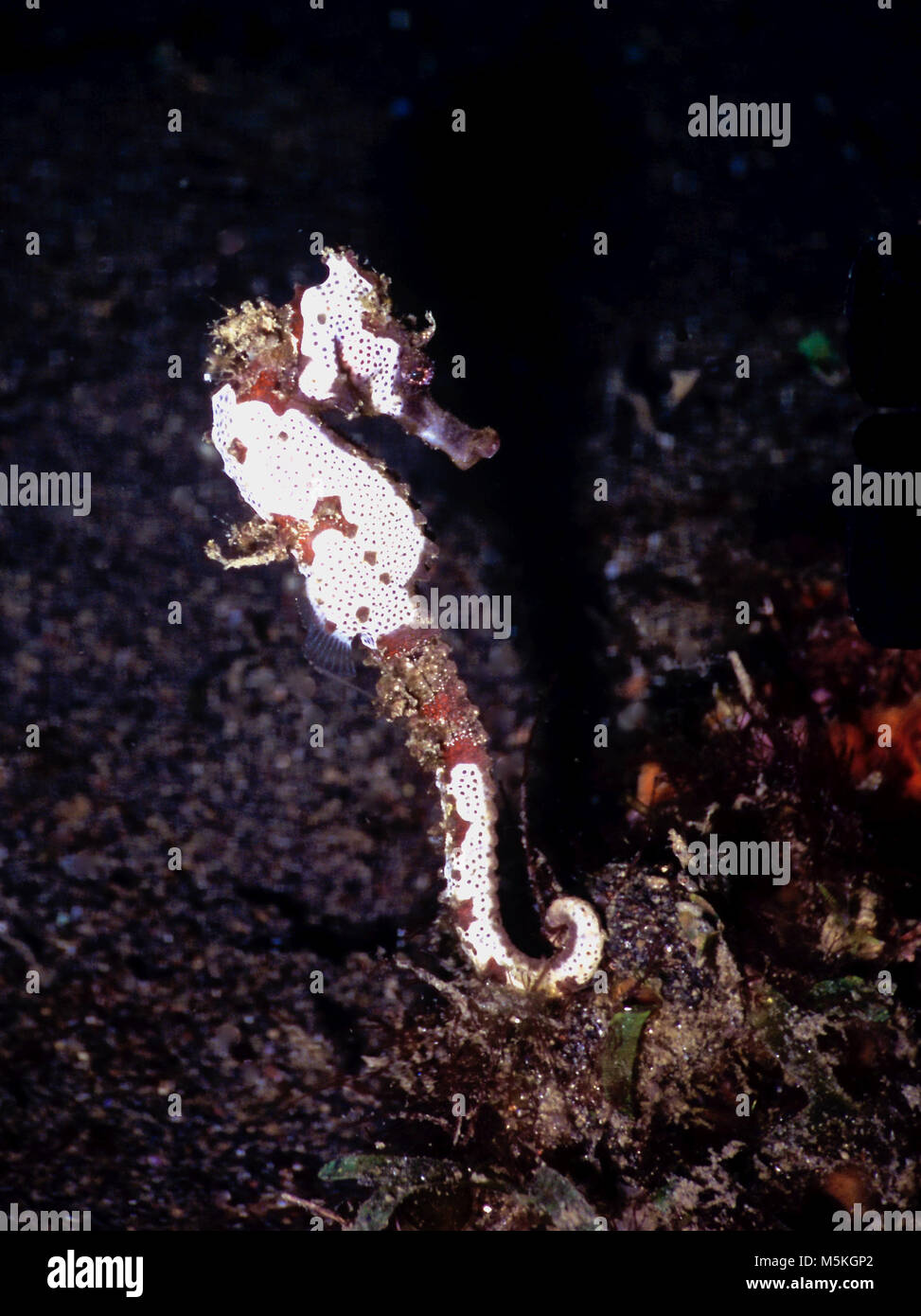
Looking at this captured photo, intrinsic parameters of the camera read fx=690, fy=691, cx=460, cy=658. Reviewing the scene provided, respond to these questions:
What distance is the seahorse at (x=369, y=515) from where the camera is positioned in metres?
2.76

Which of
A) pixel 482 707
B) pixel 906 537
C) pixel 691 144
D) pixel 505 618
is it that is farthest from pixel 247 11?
pixel 906 537

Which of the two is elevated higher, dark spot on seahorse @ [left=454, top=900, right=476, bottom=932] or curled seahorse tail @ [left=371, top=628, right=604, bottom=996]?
curled seahorse tail @ [left=371, top=628, right=604, bottom=996]

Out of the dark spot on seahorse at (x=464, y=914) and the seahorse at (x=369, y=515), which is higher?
the seahorse at (x=369, y=515)

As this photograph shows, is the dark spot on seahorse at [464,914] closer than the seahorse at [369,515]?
No

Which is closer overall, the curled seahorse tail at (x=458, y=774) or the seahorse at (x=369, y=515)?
the seahorse at (x=369, y=515)

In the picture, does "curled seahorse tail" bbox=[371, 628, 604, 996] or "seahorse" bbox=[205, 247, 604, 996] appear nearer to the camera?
"seahorse" bbox=[205, 247, 604, 996]

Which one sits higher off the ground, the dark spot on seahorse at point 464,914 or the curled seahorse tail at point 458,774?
the curled seahorse tail at point 458,774

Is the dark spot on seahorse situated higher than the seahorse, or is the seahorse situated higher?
the seahorse

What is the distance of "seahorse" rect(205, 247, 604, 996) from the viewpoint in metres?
2.76

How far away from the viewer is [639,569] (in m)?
3.42

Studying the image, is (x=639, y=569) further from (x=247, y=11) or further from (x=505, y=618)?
(x=247, y=11)

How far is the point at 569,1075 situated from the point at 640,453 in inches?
109

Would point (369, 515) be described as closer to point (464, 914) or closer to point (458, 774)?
point (458, 774)

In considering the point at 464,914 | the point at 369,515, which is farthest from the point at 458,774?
the point at 369,515
